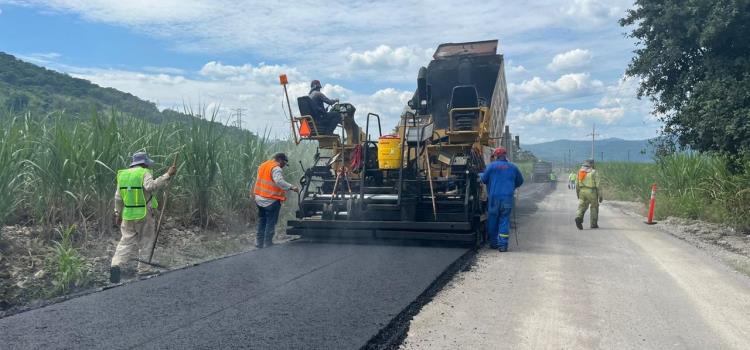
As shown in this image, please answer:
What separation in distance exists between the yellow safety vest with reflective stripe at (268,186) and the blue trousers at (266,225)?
12 cm

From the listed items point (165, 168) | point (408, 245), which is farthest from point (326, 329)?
point (165, 168)

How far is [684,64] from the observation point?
403 inches

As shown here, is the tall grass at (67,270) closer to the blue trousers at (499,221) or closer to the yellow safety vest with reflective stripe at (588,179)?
the blue trousers at (499,221)

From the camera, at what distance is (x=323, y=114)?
8.03 metres

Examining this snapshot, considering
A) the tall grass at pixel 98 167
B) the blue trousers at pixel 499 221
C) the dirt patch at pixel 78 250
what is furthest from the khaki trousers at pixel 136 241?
the blue trousers at pixel 499 221

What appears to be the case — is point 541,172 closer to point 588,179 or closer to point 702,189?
point 702,189

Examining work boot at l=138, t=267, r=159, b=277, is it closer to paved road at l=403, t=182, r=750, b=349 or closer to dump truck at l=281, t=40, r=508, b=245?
dump truck at l=281, t=40, r=508, b=245

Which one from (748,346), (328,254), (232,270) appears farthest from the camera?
(328,254)

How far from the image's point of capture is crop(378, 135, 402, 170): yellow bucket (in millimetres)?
7457

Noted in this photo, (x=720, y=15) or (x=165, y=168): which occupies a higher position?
(x=720, y=15)

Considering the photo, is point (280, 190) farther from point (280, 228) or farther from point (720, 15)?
point (720, 15)

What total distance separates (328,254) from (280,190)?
1.33m

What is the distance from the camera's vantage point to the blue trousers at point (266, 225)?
7046 mm

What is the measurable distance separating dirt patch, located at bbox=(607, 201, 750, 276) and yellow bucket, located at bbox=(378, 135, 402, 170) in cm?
417
